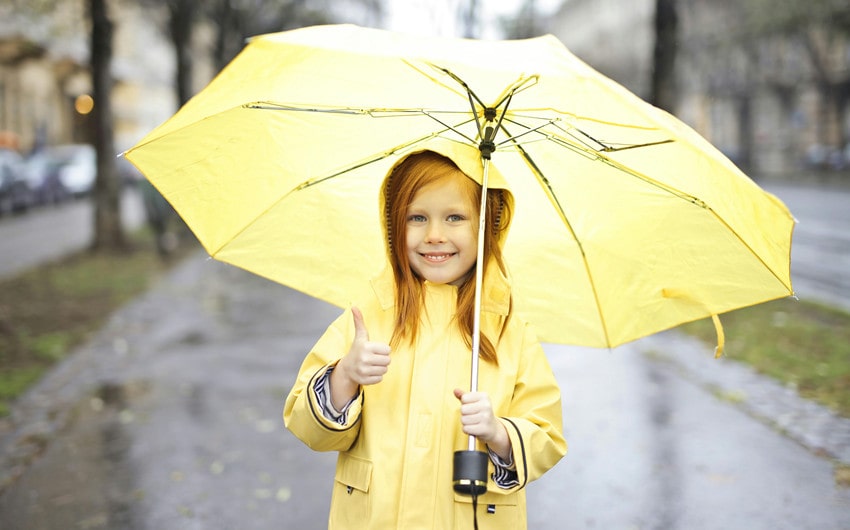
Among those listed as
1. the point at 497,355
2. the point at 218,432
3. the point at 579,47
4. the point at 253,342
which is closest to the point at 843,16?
the point at 253,342

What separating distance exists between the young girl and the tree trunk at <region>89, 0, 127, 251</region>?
574 inches

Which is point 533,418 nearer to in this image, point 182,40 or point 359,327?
point 359,327

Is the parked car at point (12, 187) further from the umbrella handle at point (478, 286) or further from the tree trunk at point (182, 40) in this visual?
the umbrella handle at point (478, 286)

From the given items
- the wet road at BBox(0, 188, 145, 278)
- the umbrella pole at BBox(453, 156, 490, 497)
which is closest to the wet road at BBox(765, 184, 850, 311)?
the umbrella pole at BBox(453, 156, 490, 497)

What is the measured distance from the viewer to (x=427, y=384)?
226cm

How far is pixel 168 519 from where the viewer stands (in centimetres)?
449

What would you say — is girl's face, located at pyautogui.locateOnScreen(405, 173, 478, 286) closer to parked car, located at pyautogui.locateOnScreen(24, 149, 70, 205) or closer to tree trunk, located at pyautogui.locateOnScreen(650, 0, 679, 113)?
tree trunk, located at pyautogui.locateOnScreen(650, 0, 679, 113)

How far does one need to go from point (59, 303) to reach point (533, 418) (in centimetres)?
1007

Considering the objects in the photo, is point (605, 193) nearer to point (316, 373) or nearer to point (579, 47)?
point (316, 373)

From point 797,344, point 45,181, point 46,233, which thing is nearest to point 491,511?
point 797,344

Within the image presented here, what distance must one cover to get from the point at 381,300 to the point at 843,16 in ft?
110

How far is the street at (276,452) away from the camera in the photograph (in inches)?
179

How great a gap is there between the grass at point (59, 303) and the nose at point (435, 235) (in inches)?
197

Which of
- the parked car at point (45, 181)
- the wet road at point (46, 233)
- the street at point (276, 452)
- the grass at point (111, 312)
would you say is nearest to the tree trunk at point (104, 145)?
the wet road at point (46, 233)
